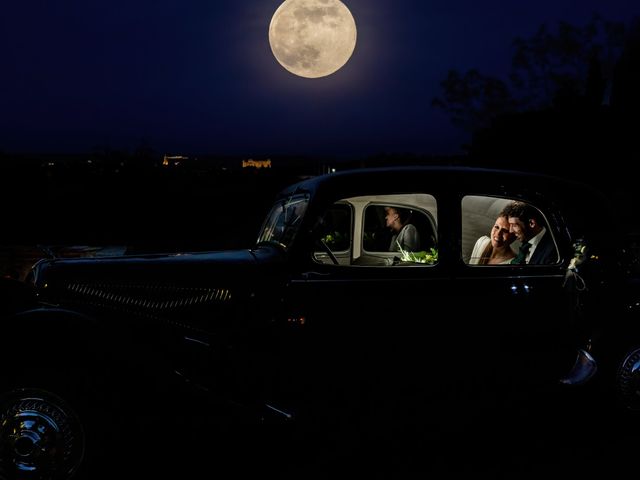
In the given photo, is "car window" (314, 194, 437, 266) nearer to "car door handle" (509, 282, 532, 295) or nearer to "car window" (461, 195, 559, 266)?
"car window" (461, 195, 559, 266)

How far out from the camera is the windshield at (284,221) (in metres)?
3.79

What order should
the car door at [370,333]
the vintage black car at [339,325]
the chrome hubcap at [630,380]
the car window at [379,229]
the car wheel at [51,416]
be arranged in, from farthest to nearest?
the car window at [379,229] → the chrome hubcap at [630,380] → the car door at [370,333] → the vintage black car at [339,325] → the car wheel at [51,416]

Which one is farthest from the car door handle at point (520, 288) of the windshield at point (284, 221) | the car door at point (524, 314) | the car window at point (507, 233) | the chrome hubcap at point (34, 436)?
the chrome hubcap at point (34, 436)

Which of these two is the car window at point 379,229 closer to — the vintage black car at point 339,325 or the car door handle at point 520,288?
the vintage black car at point 339,325

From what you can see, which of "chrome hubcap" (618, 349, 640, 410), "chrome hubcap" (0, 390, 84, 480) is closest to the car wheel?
"chrome hubcap" (0, 390, 84, 480)

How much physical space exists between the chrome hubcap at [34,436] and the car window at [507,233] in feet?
8.83

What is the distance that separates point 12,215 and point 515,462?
3770cm

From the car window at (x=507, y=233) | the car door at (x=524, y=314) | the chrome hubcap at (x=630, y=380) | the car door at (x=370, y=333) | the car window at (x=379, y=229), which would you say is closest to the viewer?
the car door at (x=370, y=333)

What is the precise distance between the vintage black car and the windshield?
0.03 meters

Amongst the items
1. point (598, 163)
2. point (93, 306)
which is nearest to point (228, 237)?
point (93, 306)

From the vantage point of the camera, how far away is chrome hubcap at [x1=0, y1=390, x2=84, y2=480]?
10.1 feet

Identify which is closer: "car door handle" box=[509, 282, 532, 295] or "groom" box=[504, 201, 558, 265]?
"car door handle" box=[509, 282, 532, 295]

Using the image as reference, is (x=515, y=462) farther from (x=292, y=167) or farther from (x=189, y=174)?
(x=292, y=167)

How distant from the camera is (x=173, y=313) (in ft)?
12.0
